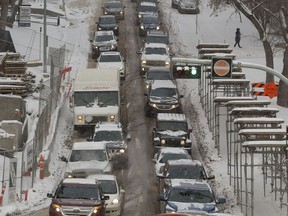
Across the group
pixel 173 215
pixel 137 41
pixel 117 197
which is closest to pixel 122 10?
pixel 137 41

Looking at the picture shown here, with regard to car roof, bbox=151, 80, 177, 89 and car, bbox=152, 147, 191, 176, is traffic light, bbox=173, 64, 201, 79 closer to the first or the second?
car, bbox=152, 147, 191, 176

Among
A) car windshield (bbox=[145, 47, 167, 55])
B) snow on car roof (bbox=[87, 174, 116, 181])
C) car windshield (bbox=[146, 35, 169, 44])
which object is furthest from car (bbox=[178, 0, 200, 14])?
snow on car roof (bbox=[87, 174, 116, 181])

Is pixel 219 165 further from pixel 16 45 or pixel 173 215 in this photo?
pixel 16 45

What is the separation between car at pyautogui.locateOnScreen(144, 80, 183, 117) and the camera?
47312 mm

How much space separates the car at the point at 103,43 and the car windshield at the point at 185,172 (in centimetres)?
2566

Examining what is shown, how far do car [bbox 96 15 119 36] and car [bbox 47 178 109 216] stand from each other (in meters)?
35.6

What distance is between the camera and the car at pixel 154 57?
55.3 meters

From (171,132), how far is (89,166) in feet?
24.7

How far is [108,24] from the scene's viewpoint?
2623 inches

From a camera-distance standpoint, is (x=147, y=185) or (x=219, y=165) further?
(x=219, y=165)

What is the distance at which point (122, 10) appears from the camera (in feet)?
241

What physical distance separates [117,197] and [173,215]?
6.05 meters

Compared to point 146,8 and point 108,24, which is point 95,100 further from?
point 146,8

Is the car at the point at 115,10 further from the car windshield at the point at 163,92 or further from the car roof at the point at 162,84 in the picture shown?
the car windshield at the point at 163,92
